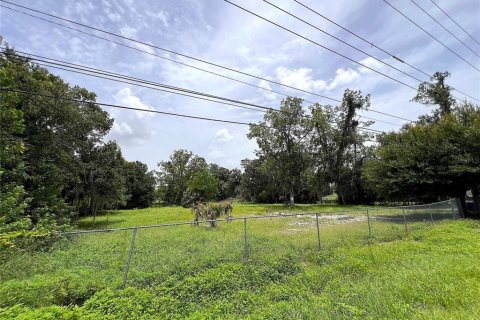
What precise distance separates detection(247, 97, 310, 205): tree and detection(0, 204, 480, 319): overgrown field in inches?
1094

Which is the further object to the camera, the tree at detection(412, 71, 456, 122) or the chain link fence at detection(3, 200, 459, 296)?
the tree at detection(412, 71, 456, 122)

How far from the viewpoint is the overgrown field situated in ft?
13.3

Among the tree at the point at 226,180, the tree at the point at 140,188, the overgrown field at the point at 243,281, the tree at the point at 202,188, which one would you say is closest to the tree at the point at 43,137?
the overgrown field at the point at 243,281

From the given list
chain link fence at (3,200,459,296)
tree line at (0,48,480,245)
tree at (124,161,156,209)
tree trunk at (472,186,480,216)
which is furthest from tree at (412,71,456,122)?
tree at (124,161,156,209)

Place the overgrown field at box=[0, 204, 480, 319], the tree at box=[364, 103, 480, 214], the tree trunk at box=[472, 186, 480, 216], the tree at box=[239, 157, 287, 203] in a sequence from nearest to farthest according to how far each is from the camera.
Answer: the overgrown field at box=[0, 204, 480, 319] < the tree at box=[364, 103, 480, 214] < the tree trunk at box=[472, 186, 480, 216] < the tree at box=[239, 157, 287, 203]

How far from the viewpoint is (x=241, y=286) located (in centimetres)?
556

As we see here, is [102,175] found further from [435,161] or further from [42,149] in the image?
[435,161]

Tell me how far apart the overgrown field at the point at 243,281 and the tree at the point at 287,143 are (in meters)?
27.8

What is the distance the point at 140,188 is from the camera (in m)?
53.1

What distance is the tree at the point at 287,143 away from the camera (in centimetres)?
3550

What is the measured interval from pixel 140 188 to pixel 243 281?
170 feet

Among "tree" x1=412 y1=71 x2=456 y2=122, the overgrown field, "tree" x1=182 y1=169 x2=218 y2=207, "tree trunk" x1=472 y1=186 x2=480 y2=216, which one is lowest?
the overgrown field

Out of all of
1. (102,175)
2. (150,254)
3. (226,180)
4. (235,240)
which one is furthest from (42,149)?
(226,180)

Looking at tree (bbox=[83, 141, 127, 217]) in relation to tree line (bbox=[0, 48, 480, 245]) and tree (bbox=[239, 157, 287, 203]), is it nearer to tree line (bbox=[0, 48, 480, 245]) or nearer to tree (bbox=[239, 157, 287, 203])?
tree line (bbox=[0, 48, 480, 245])
